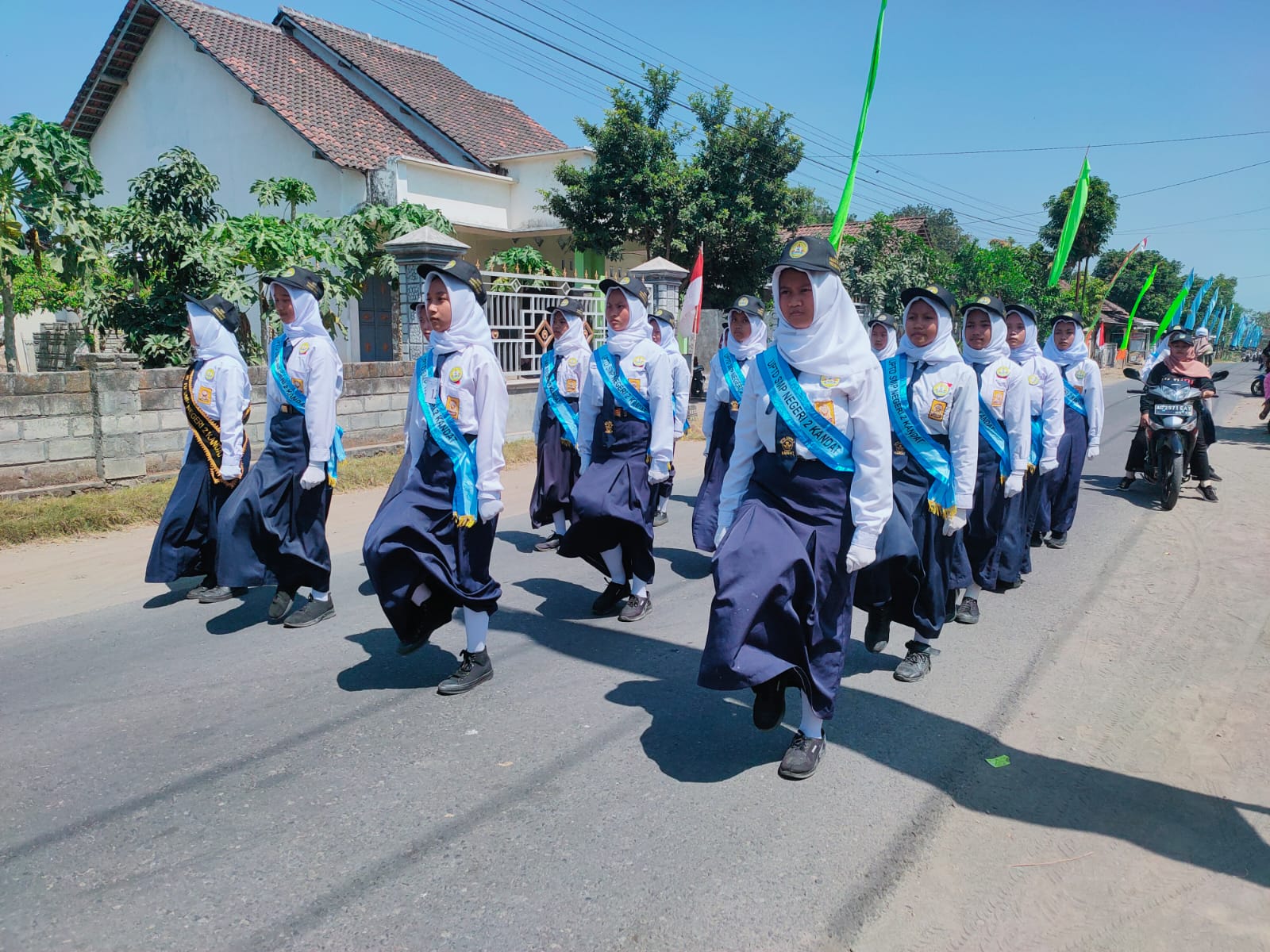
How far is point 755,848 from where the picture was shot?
122 inches

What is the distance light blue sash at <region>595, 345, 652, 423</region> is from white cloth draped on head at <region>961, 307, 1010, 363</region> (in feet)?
6.35

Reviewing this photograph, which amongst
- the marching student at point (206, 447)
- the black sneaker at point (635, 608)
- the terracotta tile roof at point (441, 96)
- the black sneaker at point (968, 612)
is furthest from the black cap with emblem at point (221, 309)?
the terracotta tile roof at point (441, 96)

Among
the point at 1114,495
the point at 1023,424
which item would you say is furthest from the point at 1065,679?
the point at 1114,495

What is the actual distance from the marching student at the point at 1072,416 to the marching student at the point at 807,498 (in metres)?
4.88

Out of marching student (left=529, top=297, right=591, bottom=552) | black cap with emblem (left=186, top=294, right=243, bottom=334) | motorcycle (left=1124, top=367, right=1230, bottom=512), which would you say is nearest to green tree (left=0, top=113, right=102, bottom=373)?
black cap with emblem (left=186, top=294, right=243, bottom=334)

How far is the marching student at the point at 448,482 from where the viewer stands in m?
4.19

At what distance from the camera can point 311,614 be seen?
537cm

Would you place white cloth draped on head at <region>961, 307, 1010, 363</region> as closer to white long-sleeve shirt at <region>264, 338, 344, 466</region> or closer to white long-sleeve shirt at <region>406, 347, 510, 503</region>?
white long-sleeve shirt at <region>406, 347, 510, 503</region>

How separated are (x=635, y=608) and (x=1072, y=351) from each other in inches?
186

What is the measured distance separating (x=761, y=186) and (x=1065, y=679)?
15858 mm

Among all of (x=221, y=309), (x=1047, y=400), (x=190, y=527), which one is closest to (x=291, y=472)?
(x=190, y=527)

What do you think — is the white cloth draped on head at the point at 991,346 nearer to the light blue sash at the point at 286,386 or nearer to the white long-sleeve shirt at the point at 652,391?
the white long-sleeve shirt at the point at 652,391

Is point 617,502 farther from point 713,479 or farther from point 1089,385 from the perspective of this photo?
point 1089,385

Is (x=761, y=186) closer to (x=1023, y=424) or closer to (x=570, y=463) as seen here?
(x=570, y=463)
